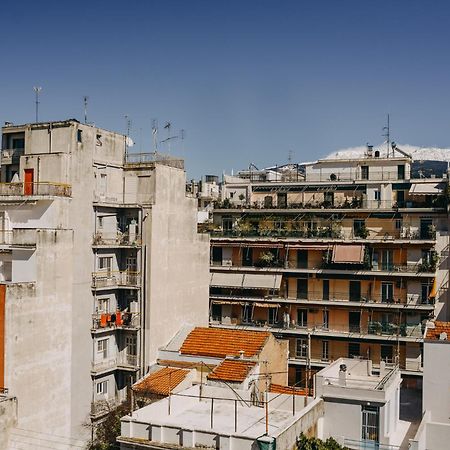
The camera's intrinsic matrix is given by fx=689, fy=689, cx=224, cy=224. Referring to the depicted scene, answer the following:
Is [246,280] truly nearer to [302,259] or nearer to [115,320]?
[302,259]

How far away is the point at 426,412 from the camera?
115ft

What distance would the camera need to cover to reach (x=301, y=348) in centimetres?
5197

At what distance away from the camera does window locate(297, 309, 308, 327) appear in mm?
52500

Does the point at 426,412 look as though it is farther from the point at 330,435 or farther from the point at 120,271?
the point at 120,271

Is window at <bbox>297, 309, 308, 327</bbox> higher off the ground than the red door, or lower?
lower

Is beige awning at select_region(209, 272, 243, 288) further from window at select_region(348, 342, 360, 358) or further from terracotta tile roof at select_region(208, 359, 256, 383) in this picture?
terracotta tile roof at select_region(208, 359, 256, 383)

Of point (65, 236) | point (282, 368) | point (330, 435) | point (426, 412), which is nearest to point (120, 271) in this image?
point (65, 236)

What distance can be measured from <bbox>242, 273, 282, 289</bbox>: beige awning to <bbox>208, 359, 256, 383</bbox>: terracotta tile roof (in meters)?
14.7

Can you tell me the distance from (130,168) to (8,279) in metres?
10.3

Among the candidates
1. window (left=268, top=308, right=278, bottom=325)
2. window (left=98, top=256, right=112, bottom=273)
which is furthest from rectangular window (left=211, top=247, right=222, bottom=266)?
window (left=98, top=256, right=112, bottom=273)

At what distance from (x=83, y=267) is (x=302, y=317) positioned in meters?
19.6

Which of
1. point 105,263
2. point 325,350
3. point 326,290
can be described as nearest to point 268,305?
point 326,290

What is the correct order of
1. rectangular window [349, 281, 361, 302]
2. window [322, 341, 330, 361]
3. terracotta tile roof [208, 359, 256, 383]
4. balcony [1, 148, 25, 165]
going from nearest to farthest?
terracotta tile roof [208, 359, 256, 383] < balcony [1, 148, 25, 165] < rectangular window [349, 281, 361, 302] < window [322, 341, 330, 361]

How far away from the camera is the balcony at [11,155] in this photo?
41969 mm
